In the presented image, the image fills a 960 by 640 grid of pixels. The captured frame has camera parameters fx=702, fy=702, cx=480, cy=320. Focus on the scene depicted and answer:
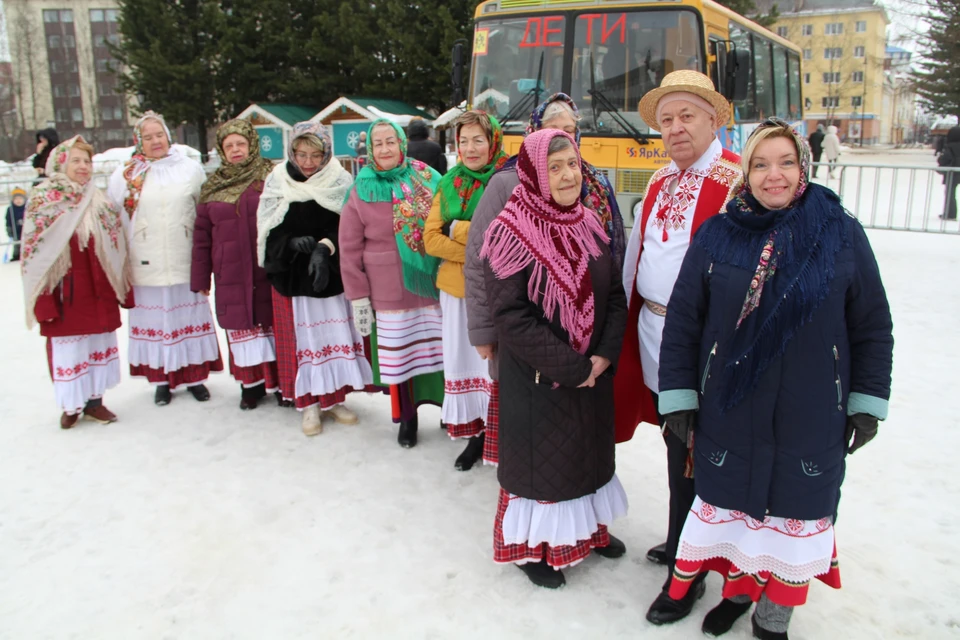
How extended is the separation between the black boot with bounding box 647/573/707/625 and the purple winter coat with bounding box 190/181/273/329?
295 cm

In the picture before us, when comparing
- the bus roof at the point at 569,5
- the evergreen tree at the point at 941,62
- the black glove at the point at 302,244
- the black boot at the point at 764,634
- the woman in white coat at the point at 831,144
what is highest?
the evergreen tree at the point at 941,62

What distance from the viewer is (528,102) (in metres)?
6.42

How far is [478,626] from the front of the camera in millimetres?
2496

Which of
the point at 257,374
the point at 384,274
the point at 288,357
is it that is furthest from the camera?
the point at 257,374

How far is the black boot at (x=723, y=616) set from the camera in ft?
7.87

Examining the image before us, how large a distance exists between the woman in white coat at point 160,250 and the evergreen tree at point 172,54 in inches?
872

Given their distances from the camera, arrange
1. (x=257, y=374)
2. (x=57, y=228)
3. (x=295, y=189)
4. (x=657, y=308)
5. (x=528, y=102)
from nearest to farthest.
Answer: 1. (x=657, y=308)
2. (x=295, y=189)
3. (x=57, y=228)
4. (x=257, y=374)
5. (x=528, y=102)

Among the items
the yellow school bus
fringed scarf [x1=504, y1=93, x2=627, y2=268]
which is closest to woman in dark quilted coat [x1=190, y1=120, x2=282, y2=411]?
fringed scarf [x1=504, y1=93, x2=627, y2=268]

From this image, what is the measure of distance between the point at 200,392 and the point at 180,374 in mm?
186

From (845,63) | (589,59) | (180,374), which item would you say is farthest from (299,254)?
(845,63)

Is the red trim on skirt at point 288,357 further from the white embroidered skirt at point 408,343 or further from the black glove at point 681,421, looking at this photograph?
the black glove at point 681,421

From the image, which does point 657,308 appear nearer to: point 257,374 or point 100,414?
point 257,374

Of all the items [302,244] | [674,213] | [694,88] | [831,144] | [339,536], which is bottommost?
[339,536]

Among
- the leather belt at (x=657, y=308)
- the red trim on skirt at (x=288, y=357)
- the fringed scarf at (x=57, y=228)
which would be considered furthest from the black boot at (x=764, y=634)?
the fringed scarf at (x=57, y=228)
